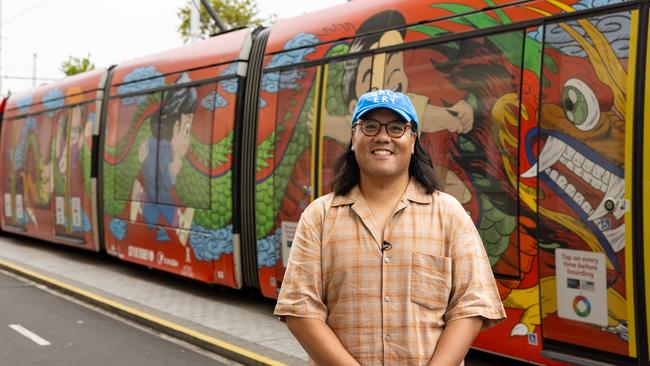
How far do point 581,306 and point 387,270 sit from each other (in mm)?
3040

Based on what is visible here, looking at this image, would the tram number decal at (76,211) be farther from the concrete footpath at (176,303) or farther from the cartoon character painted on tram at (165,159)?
the cartoon character painted on tram at (165,159)

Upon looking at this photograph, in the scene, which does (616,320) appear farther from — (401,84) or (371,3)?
(371,3)

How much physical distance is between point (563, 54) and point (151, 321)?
506cm

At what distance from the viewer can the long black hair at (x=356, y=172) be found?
99.2 inches

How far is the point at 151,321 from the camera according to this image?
8.25 metres

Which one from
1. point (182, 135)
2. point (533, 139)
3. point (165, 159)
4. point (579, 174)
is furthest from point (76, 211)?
point (579, 174)

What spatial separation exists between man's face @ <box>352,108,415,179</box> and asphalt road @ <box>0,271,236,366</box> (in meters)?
4.71

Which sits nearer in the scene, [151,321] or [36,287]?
[151,321]

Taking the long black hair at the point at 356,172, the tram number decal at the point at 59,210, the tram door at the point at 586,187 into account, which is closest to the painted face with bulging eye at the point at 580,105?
the tram door at the point at 586,187

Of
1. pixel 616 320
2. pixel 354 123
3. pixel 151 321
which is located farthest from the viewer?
pixel 151 321

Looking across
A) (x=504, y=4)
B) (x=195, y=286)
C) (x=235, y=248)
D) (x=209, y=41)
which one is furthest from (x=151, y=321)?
(x=504, y=4)

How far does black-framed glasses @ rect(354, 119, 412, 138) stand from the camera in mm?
2439

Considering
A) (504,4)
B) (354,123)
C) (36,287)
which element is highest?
(504,4)

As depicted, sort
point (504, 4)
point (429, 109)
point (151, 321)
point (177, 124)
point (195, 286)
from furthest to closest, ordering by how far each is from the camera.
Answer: point (195, 286)
point (177, 124)
point (151, 321)
point (429, 109)
point (504, 4)
